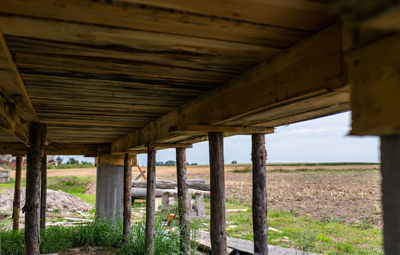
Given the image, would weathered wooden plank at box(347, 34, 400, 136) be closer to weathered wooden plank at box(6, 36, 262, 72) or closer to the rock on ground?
weathered wooden plank at box(6, 36, 262, 72)

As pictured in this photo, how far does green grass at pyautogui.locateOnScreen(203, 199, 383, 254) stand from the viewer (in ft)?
27.1

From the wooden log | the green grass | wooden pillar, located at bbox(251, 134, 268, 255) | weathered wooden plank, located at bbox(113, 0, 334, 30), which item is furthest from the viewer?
the wooden log

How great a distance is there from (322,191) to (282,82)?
16.4 m

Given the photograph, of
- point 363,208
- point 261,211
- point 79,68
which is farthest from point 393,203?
point 363,208

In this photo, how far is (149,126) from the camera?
18.7 feet

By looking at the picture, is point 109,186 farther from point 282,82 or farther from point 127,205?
point 282,82

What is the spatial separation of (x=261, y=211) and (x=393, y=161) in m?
2.84

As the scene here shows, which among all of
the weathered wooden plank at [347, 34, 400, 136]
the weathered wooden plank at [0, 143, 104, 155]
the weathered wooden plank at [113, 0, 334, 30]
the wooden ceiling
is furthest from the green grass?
the weathered wooden plank at [347, 34, 400, 136]

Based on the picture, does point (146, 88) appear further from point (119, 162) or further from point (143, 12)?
point (119, 162)

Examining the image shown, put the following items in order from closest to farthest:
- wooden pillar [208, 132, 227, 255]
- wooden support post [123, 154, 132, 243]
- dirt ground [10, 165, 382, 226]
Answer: wooden pillar [208, 132, 227, 255], wooden support post [123, 154, 132, 243], dirt ground [10, 165, 382, 226]

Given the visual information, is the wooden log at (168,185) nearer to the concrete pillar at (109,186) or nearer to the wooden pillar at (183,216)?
the concrete pillar at (109,186)

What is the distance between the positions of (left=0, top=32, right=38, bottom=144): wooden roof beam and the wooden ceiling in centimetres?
7

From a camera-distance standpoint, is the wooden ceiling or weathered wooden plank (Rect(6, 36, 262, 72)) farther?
weathered wooden plank (Rect(6, 36, 262, 72))

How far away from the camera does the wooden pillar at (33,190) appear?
206 inches
